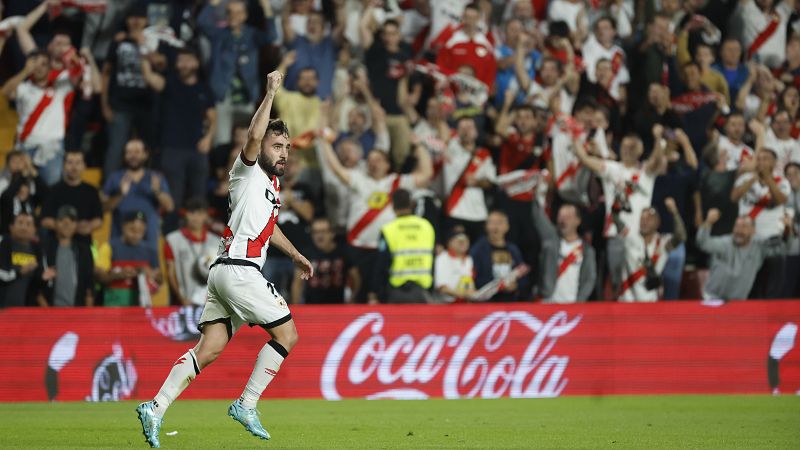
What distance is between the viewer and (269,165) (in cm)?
985

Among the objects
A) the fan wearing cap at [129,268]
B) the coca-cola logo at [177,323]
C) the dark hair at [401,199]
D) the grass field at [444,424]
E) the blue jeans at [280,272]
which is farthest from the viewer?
the blue jeans at [280,272]

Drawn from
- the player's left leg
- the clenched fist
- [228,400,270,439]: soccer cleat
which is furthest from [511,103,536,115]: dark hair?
[228,400,270,439]: soccer cleat

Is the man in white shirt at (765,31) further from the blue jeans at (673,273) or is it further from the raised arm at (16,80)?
the raised arm at (16,80)

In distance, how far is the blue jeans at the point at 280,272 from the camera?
54.7 ft

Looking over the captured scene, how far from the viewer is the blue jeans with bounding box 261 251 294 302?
16688mm

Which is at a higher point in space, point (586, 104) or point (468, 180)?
point (586, 104)

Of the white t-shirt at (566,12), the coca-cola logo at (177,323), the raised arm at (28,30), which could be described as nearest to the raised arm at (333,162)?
the coca-cola logo at (177,323)

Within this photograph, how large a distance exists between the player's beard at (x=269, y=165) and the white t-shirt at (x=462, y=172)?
8.04m

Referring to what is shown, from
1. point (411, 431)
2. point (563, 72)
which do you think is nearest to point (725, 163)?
point (563, 72)

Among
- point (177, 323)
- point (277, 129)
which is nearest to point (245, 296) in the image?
point (277, 129)

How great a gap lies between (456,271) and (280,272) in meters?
2.41

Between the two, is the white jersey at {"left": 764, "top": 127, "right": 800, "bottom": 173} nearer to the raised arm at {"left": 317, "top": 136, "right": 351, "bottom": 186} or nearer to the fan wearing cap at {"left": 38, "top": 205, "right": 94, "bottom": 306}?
the raised arm at {"left": 317, "top": 136, "right": 351, "bottom": 186}

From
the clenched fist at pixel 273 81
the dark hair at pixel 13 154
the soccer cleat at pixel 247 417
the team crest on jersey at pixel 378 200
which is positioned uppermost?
the clenched fist at pixel 273 81

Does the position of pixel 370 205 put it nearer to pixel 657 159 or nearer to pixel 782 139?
pixel 657 159
